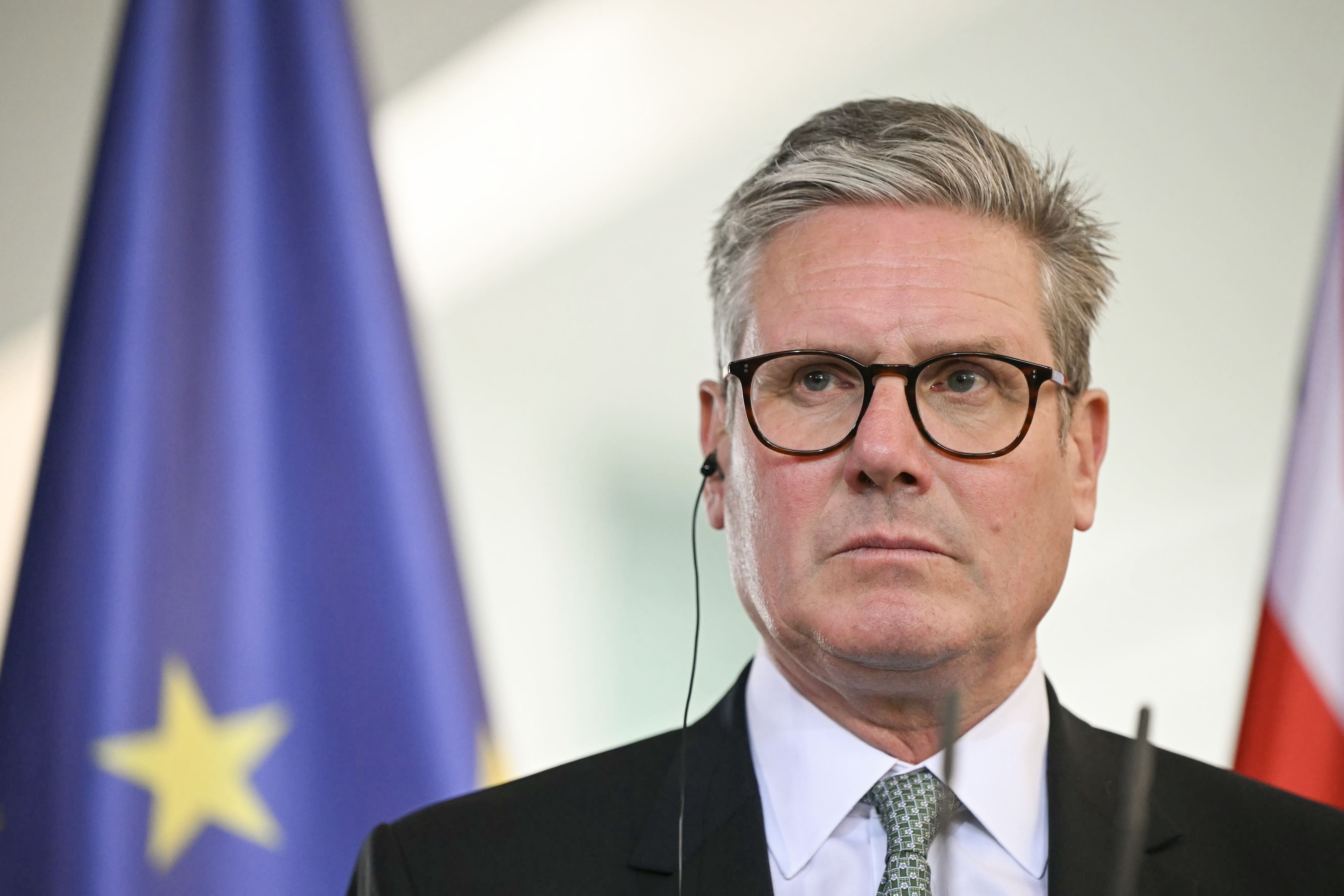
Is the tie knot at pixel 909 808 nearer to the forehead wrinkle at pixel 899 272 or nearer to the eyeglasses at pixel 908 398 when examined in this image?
→ the eyeglasses at pixel 908 398

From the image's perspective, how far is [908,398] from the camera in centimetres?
139

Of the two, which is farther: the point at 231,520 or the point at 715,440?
Answer: the point at 231,520

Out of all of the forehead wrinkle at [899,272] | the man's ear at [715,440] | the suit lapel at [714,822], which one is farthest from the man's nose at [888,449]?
the suit lapel at [714,822]

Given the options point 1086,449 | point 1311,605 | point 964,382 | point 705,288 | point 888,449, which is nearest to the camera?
point 888,449

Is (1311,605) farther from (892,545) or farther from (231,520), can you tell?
(231,520)

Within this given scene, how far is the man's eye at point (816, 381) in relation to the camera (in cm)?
147

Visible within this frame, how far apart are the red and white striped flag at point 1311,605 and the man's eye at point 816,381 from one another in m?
0.97

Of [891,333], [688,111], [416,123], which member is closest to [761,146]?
[688,111]

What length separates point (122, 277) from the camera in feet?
5.78

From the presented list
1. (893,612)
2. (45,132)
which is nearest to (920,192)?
(893,612)

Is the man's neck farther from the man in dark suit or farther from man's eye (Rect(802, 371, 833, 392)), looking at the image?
man's eye (Rect(802, 371, 833, 392))

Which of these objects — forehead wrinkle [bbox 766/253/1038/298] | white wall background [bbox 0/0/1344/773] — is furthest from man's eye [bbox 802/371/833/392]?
white wall background [bbox 0/0/1344/773]

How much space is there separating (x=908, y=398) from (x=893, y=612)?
0.25 metres

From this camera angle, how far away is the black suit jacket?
4.57ft
